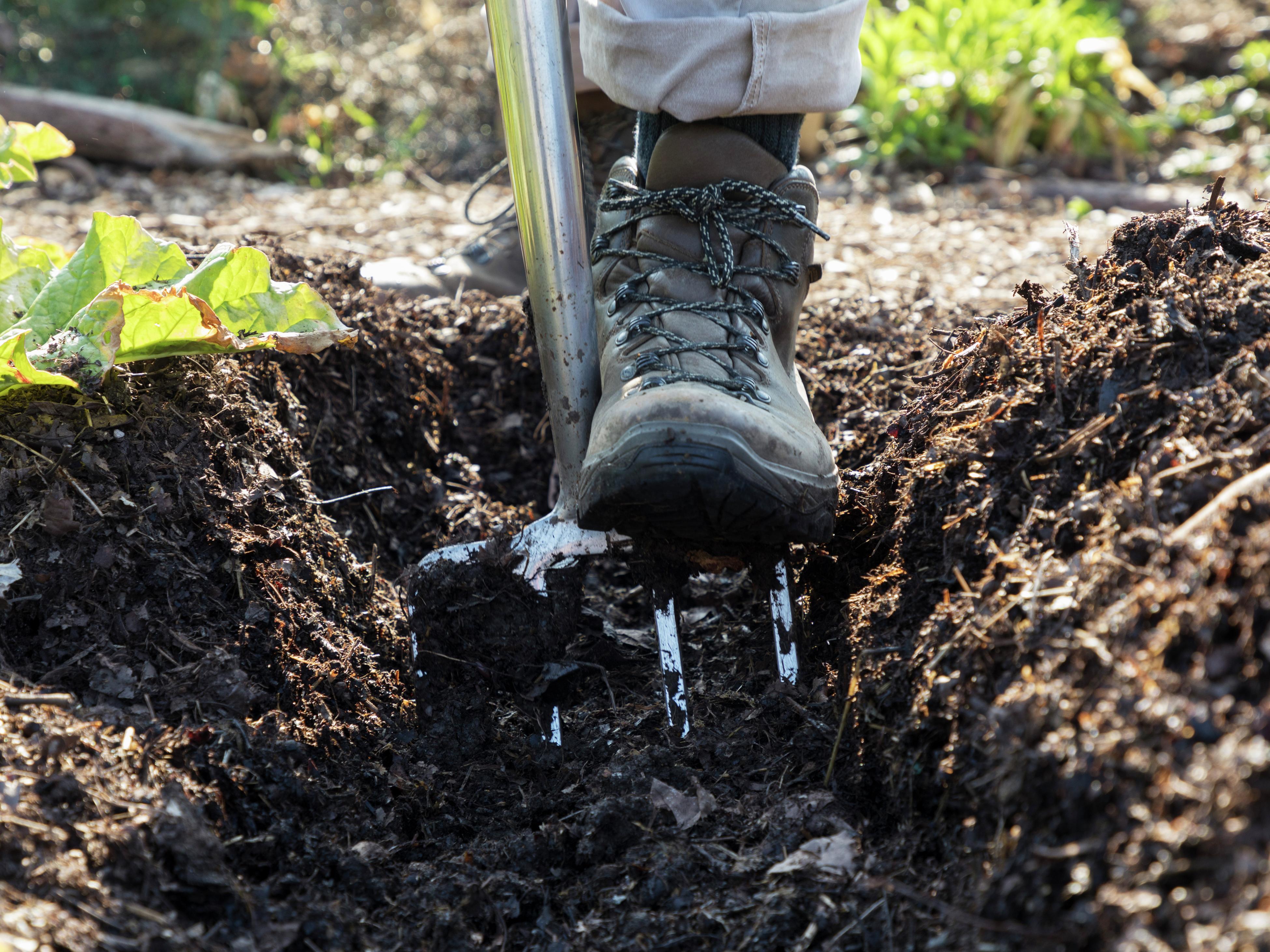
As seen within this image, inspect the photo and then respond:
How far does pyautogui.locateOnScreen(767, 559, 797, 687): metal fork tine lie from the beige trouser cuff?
860mm

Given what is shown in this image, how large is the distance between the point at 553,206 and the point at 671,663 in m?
0.85

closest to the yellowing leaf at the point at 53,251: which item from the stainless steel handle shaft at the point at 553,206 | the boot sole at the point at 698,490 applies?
the stainless steel handle shaft at the point at 553,206

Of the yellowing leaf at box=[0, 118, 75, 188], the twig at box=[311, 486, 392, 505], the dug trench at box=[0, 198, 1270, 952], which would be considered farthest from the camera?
the yellowing leaf at box=[0, 118, 75, 188]

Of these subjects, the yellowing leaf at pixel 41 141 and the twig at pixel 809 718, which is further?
the yellowing leaf at pixel 41 141

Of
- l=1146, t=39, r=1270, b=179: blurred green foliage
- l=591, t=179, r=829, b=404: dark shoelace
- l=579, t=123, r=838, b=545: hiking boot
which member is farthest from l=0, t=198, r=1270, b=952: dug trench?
l=1146, t=39, r=1270, b=179: blurred green foliage

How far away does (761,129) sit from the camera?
1.94 m

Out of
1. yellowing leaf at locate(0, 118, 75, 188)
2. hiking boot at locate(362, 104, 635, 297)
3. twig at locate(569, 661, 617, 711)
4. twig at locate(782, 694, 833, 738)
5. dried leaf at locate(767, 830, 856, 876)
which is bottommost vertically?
twig at locate(569, 661, 617, 711)

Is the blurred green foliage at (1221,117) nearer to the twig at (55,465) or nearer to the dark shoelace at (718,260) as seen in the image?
the dark shoelace at (718,260)

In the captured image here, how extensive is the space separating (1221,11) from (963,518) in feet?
21.8

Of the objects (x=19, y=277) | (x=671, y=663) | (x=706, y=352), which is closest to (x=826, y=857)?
(x=671, y=663)

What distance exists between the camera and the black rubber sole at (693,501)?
1480 millimetres

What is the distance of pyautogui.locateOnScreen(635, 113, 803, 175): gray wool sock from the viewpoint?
6.28 ft

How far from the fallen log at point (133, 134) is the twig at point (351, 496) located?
11.9 feet

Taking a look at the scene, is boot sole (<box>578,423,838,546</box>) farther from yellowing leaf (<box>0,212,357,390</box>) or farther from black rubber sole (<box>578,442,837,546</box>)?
yellowing leaf (<box>0,212,357,390</box>)
